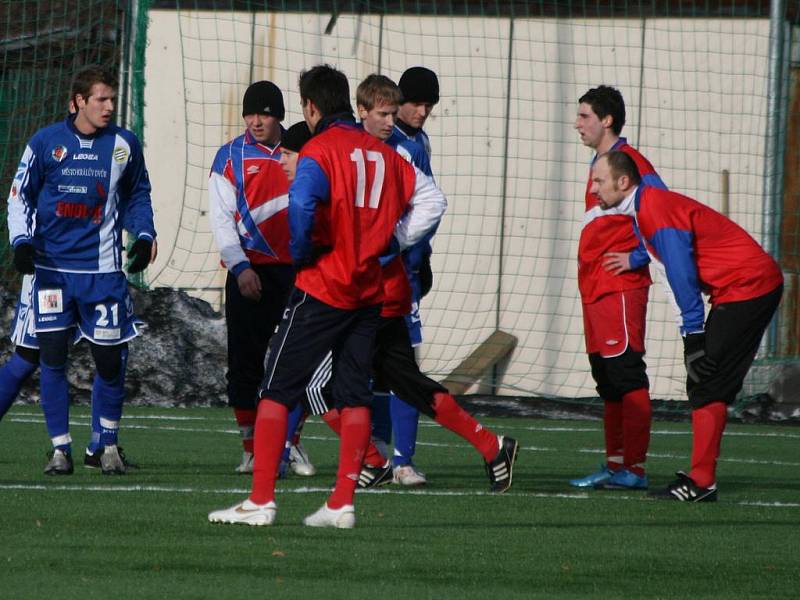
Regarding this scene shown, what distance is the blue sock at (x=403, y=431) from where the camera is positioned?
777cm

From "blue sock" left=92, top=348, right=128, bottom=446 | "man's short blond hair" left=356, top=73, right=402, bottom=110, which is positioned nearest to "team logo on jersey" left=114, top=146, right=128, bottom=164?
"blue sock" left=92, top=348, right=128, bottom=446

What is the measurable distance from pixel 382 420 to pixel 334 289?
7.60 ft

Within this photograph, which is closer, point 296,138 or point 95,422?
point 296,138

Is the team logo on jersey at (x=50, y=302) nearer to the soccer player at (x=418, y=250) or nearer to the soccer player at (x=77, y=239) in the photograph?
the soccer player at (x=77, y=239)

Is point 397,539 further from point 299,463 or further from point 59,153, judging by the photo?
point 59,153

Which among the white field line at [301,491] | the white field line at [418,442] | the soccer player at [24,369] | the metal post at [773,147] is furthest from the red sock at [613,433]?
the metal post at [773,147]

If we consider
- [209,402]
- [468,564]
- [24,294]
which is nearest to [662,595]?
[468,564]

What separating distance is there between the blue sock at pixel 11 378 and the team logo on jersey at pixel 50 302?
37cm

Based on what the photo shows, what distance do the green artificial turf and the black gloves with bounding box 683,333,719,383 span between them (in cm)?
59

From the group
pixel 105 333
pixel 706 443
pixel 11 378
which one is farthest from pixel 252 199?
pixel 706 443

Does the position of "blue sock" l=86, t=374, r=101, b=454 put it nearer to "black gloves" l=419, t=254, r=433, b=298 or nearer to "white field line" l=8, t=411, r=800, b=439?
"black gloves" l=419, t=254, r=433, b=298

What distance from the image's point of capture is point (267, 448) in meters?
5.84

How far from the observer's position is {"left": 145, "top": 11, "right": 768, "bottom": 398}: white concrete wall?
14.0 meters

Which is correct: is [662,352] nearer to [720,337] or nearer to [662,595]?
[720,337]
